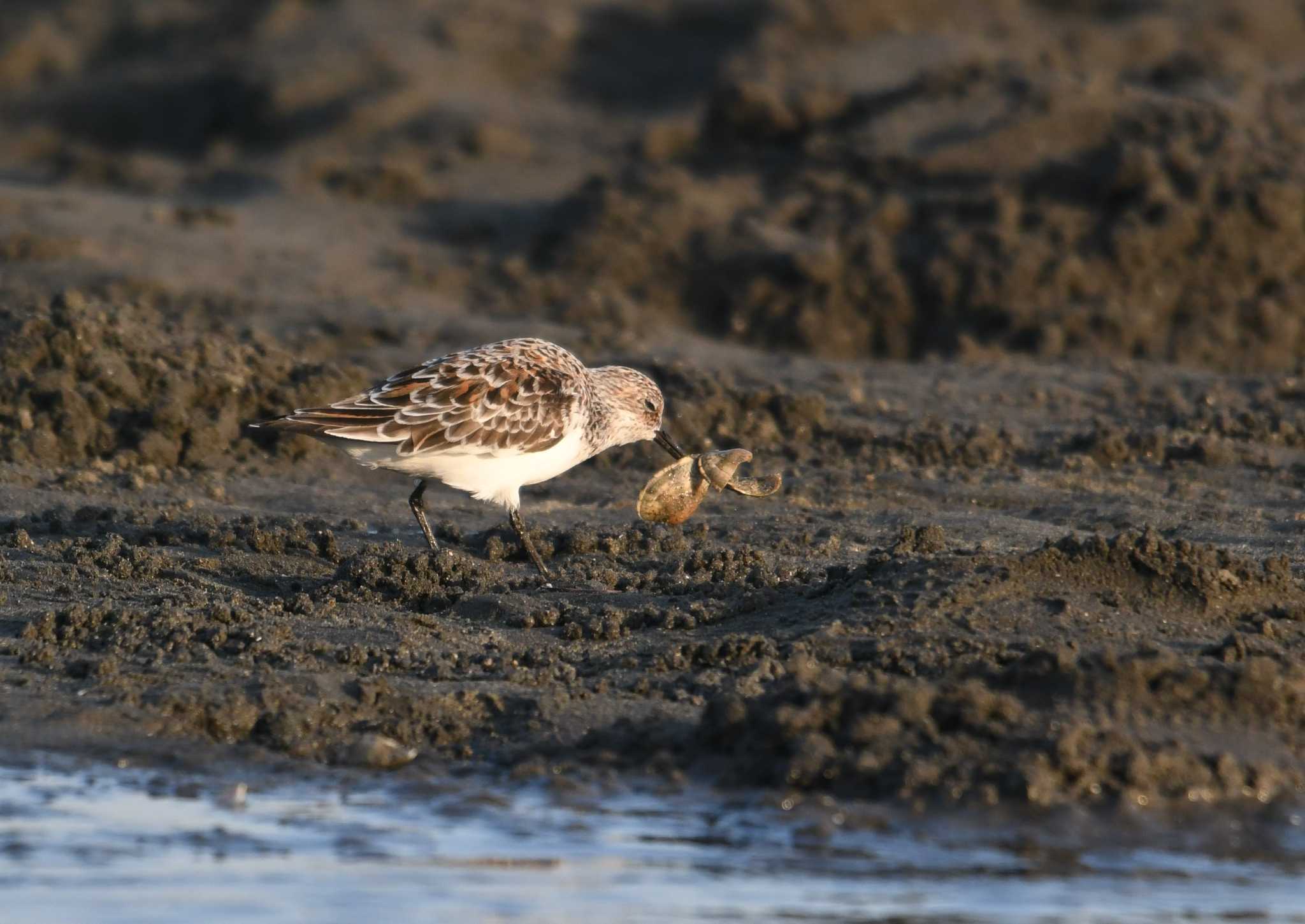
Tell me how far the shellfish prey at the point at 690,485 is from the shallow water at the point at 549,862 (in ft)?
10.2

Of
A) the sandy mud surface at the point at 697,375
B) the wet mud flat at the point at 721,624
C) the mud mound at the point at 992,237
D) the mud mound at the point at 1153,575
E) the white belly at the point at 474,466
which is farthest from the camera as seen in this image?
the mud mound at the point at 992,237

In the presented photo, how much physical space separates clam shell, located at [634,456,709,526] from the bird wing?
20.3 inches

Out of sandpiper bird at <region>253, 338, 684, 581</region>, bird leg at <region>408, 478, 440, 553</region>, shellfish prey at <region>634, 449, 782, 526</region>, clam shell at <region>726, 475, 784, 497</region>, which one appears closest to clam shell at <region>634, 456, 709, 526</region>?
shellfish prey at <region>634, 449, 782, 526</region>

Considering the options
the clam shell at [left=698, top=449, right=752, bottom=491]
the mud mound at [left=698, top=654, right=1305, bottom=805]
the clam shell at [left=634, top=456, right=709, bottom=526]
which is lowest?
the mud mound at [left=698, top=654, right=1305, bottom=805]

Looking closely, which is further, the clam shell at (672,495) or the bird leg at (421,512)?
the clam shell at (672,495)

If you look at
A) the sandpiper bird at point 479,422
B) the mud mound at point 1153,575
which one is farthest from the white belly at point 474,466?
the mud mound at point 1153,575

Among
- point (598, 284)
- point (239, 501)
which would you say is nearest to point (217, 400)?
point (239, 501)

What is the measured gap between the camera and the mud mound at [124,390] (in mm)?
10711

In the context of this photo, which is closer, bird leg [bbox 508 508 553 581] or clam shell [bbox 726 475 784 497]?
bird leg [bbox 508 508 553 581]

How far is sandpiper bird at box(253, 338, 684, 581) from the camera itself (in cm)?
880

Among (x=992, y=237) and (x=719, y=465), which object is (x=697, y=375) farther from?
(x=992, y=237)

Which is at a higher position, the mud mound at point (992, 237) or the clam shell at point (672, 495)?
the mud mound at point (992, 237)

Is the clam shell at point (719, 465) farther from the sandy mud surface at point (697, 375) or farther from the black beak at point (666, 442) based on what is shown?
the black beak at point (666, 442)

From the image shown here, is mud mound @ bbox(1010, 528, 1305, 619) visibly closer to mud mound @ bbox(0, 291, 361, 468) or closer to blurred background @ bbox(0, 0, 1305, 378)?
mud mound @ bbox(0, 291, 361, 468)
